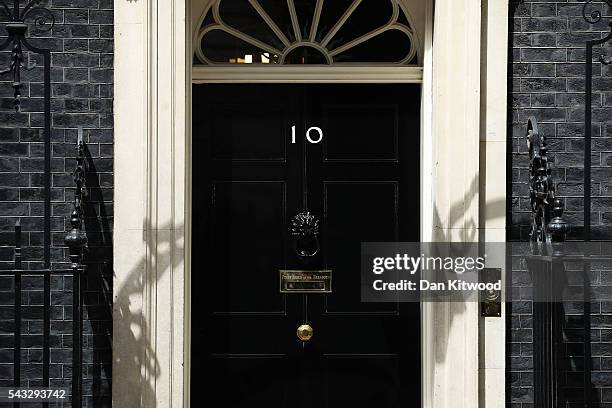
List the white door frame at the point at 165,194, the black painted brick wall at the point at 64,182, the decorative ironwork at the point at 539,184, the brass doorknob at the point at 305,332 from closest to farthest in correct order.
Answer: the decorative ironwork at the point at 539,184
the white door frame at the point at 165,194
the black painted brick wall at the point at 64,182
the brass doorknob at the point at 305,332

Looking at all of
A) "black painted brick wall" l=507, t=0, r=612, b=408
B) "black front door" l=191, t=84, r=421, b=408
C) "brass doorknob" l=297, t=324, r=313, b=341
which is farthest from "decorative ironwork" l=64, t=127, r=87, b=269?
"black painted brick wall" l=507, t=0, r=612, b=408

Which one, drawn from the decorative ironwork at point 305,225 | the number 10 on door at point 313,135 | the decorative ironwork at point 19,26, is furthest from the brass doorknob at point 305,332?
the decorative ironwork at point 19,26

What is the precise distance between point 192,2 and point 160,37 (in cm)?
47

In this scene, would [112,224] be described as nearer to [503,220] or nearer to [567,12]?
[503,220]

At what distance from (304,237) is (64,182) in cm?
155

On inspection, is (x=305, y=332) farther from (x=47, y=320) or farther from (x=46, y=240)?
(x=46, y=240)

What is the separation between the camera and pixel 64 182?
5973 mm

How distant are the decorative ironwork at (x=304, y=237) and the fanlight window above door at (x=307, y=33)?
3.46ft

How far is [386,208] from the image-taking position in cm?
637

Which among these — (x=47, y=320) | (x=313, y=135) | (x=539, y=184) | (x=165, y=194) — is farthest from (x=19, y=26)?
(x=539, y=184)

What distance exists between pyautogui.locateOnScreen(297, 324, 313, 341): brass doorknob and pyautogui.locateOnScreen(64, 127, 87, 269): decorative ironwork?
4.84 ft

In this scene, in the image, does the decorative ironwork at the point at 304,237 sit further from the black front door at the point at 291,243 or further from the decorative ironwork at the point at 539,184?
the decorative ironwork at the point at 539,184

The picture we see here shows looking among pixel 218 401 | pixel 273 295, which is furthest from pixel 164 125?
pixel 218 401

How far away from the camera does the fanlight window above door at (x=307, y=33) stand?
636cm
